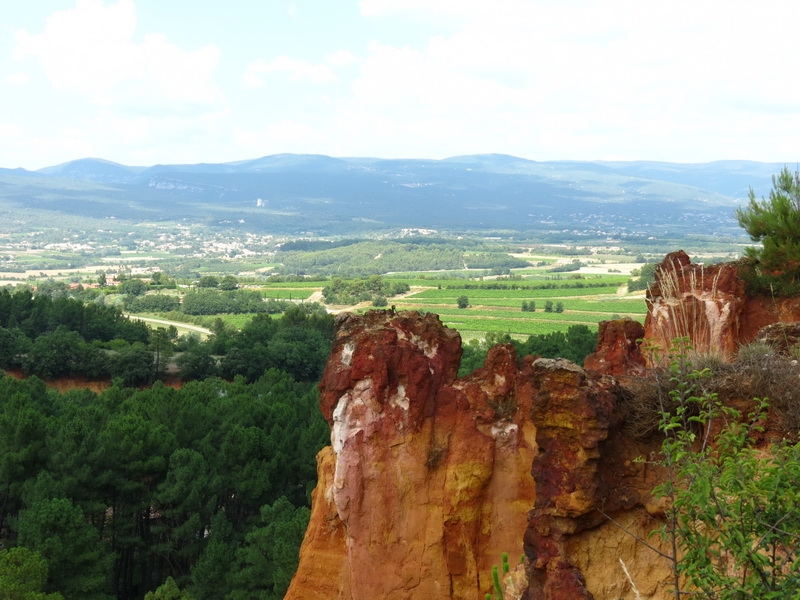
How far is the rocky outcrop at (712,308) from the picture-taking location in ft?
64.6

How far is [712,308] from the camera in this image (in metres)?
20.2

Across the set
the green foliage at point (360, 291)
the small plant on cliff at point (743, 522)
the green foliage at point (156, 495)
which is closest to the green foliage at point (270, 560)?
the green foliage at point (156, 495)

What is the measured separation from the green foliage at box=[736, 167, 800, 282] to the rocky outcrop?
119 cm

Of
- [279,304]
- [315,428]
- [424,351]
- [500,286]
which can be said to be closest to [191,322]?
[279,304]

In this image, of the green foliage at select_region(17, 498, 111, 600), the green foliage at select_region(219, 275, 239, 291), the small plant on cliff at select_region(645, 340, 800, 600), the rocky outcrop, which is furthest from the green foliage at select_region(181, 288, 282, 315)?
the small plant on cliff at select_region(645, 340, 800, 600)

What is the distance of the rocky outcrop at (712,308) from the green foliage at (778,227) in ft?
3.91

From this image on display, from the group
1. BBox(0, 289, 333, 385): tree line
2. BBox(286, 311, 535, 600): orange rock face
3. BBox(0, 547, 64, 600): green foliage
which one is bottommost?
BBox(0, 289, 333, 385): tree line

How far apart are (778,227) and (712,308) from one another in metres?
5.40

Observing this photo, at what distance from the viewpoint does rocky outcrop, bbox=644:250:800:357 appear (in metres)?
19.7

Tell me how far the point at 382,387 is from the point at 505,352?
205cm

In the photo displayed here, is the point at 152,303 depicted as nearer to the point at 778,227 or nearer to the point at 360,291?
the point at 360,291

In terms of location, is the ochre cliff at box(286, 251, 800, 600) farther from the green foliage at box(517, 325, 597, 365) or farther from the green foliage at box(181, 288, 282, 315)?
the green foliage at box(181, 288, 282, 315)

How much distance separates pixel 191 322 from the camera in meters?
107

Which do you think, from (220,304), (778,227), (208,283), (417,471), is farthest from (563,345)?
(208,283)
